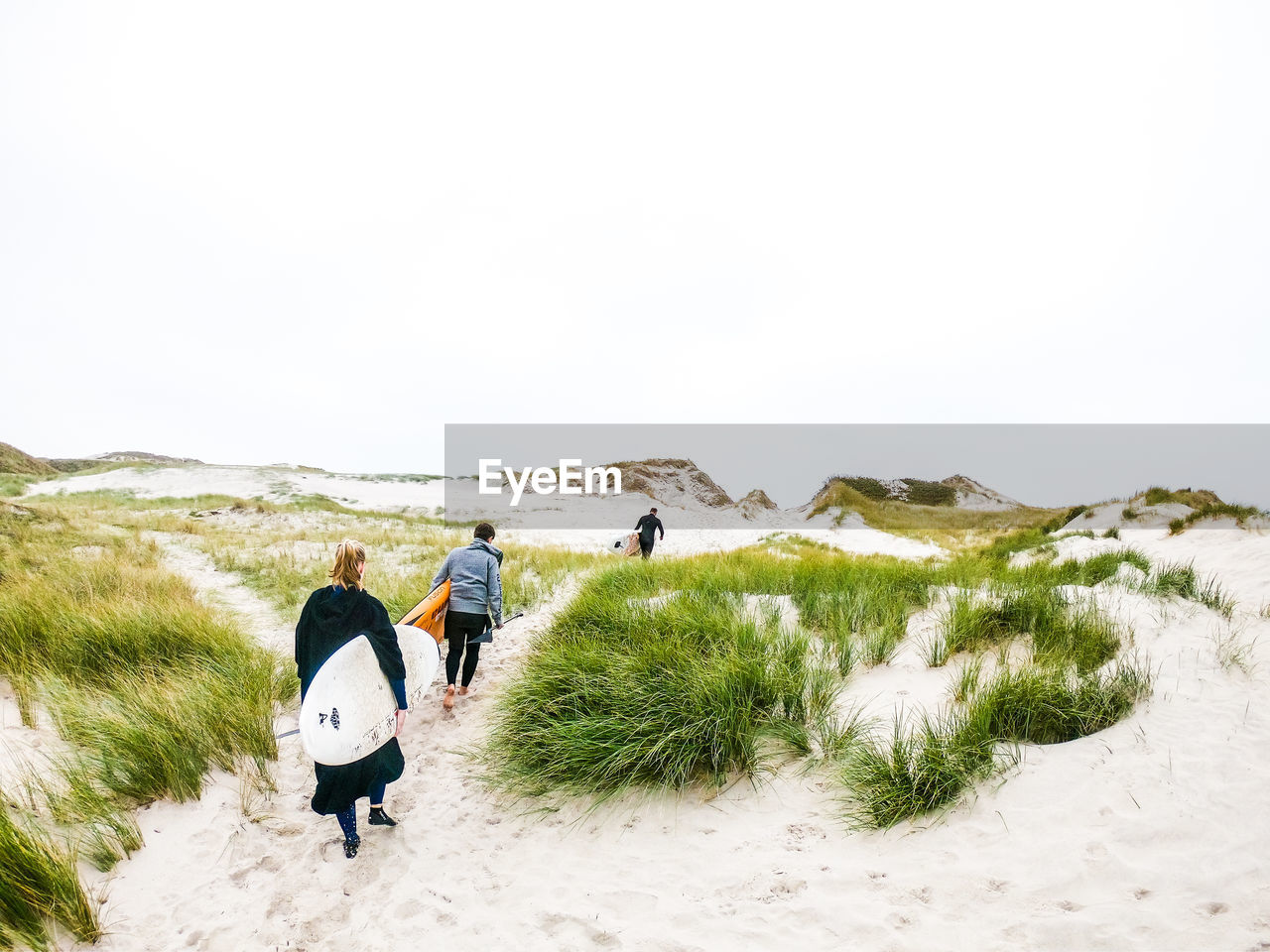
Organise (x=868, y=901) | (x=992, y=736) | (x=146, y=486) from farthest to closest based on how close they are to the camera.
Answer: (x=146, y=486), (x=992, y=736), (x=868, y=901)

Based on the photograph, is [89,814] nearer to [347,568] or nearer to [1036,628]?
[347,568]

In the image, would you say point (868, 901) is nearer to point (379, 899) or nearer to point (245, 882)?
point (379, 899)

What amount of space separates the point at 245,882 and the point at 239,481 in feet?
155

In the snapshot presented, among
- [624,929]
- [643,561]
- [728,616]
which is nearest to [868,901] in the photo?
[624,929]

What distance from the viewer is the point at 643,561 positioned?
9.88 m

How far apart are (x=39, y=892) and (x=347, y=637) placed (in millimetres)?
1690

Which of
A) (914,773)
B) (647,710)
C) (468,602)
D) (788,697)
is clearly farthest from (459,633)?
(914,773)

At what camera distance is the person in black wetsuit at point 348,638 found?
133 inches

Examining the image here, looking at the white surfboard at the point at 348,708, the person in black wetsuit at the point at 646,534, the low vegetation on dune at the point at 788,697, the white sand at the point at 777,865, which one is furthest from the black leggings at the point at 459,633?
the person in black wetsuit at the point at 646,534

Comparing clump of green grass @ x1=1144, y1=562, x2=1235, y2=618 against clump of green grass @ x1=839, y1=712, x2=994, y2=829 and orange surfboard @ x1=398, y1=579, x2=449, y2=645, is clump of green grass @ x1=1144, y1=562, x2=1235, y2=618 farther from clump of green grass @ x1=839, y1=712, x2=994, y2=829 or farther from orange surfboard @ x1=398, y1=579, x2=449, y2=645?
orange surfboard @ x1=398, y1=579, x2=449, y2=645

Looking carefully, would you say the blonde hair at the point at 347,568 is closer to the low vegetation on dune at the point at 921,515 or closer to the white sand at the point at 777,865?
the white sand at the point at 777,865

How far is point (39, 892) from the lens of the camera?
104 inches

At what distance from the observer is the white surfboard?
10.4ft

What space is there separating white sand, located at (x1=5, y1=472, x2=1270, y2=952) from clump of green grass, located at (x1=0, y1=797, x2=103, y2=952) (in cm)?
21
